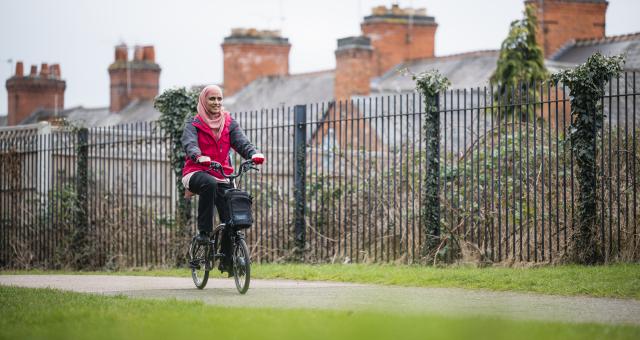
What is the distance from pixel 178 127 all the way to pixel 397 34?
115 feet

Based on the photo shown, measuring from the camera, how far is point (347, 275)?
11383mm

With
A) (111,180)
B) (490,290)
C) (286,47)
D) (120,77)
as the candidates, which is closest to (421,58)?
(286,47)

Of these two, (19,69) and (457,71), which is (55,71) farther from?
(457,71)

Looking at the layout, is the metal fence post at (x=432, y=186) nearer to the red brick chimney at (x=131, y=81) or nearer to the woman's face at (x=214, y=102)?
the woman's face at (x=214, y=102)

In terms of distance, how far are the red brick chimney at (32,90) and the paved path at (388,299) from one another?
128 feet

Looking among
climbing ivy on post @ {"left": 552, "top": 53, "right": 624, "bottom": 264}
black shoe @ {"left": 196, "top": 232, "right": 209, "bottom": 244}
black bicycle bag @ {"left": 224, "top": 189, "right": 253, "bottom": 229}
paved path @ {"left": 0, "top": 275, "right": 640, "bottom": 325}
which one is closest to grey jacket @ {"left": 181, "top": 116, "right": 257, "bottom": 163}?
black bicycle bag @ {"left": 224, "top": 189, "right": 253, "bottom": 229}

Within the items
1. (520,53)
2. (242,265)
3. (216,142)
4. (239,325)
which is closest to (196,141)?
(216,142)

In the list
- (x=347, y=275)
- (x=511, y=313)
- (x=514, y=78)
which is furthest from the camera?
(x=514, y=78)

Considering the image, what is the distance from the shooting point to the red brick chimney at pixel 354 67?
4100 cm

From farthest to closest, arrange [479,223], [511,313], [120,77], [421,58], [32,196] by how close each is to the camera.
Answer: [120,77] < [421,58] < [32,196] < [479,223] < [511,313]

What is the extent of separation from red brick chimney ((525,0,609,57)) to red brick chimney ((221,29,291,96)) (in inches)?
573

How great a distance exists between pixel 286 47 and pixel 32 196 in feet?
118

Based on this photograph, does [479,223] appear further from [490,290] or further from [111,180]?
[111,180]

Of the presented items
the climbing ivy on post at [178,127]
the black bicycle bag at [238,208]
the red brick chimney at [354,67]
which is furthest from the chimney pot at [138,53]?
the black bicycle bag at [238,208]
